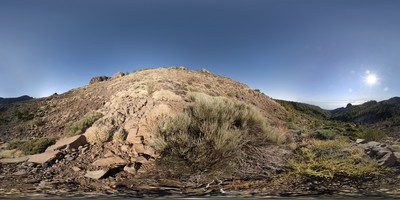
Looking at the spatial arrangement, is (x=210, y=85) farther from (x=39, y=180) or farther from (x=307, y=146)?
(x=39, y=180)

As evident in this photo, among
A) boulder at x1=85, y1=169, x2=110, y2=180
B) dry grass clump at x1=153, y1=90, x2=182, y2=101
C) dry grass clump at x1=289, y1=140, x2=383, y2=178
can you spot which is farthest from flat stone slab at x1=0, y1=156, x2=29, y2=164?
dry grass clump at x1=289, y1=140, x2=383, y2=178

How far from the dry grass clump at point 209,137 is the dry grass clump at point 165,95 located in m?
3.86

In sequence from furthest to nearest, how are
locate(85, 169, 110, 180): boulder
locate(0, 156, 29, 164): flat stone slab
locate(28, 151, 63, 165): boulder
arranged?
locate(0, 156, 29, 164): flat stone slab < locate(28, 151, 63, 165): boulder < locate(85, 169, 110, 180): boulder

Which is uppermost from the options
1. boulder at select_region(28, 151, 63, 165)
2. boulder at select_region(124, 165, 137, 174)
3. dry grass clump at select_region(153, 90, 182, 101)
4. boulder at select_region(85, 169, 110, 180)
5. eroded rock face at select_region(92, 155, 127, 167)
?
dry grass clump at select_region(153, 90, 182, 101)

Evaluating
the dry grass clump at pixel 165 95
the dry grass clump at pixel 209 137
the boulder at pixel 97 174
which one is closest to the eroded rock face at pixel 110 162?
the boulder at pixel 97 174

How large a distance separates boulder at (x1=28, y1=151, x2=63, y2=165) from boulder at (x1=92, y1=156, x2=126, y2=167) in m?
1.58

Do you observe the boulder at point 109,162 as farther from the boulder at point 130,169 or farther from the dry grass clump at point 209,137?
the dry grass clump at point 209,137

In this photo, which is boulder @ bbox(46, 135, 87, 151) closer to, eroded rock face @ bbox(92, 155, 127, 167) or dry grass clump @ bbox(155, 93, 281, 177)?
eroded rock face @ bbox(92, 155, 127, 167)

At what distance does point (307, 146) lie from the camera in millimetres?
11562

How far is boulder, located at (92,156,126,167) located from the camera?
10459 mm

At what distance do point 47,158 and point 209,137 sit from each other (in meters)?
5.38

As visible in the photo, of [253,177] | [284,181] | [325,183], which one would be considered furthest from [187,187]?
[325,183]

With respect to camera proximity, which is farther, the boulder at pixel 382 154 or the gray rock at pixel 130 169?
the gray rock at pixel 130 169

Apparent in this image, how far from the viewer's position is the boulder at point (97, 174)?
9203 mm
